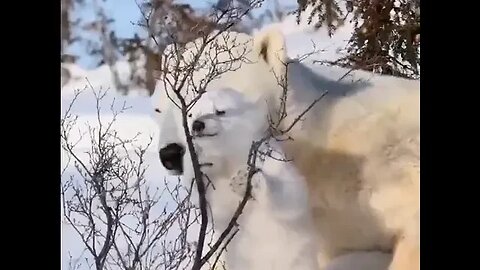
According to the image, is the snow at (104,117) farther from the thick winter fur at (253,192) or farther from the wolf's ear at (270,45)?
the wolf's ear at (270,45)

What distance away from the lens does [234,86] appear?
1346 millimetres

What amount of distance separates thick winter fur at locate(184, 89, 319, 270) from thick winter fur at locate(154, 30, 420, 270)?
24 millimetres

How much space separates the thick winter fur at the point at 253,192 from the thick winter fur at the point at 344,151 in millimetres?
24

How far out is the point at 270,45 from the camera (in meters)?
1.34

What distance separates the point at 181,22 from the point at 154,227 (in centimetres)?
40

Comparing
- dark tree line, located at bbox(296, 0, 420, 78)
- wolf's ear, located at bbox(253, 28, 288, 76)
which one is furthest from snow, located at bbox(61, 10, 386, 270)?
dark tree line, located at bbox(296, 0, 420, 78)

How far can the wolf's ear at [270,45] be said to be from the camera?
134 cm

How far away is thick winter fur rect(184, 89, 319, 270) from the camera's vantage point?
134cm

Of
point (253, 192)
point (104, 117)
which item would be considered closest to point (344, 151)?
point (253, 192)

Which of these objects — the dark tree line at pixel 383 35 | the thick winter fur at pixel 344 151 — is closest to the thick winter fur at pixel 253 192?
the thick winter fur at pixel 344 151

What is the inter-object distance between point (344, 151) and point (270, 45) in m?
0.25

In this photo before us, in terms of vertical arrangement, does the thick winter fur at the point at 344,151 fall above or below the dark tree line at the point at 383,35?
below
